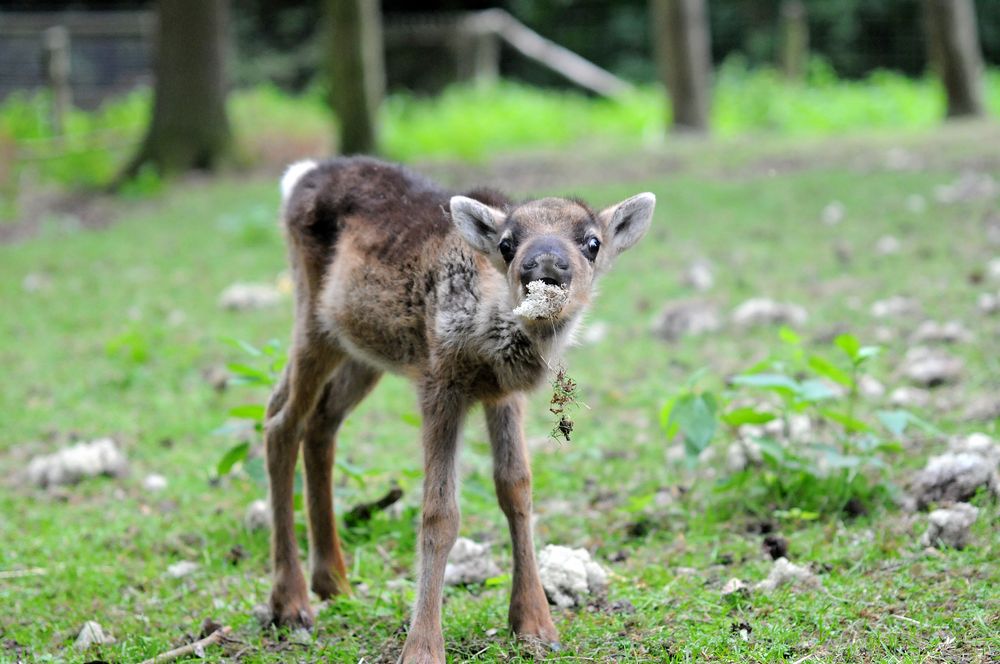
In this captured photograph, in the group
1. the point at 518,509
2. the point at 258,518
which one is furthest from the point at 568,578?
the point at 258,518

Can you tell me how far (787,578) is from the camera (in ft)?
14.0

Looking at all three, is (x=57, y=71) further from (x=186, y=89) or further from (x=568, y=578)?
(x=568, y=578)

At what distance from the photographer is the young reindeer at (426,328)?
12.8ft

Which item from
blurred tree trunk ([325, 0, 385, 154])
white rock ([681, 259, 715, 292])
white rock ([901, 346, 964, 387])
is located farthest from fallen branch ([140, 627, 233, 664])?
blurred tree trunk ([325, 0, 385, 154])

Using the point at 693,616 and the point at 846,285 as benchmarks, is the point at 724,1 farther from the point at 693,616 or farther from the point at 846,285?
the point at 693,616

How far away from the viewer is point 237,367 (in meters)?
4.95

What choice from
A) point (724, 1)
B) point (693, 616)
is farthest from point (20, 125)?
point (724, 1)

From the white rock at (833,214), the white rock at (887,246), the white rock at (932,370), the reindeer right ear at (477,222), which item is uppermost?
the reindeer right ear at (477,222)

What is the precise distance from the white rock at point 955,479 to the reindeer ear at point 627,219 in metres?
1.69

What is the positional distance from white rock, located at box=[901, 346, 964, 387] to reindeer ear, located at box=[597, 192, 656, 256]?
2.79m

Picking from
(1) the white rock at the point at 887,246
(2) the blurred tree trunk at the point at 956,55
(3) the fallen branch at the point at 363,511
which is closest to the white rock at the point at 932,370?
(1) the white rock at the point at 887,246

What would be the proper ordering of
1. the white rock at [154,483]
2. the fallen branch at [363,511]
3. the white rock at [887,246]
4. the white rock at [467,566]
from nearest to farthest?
1. the white rock at [467,566]
2. the fallen branch at [363,511]
3. the white rock at [154,483]
4. the white rock at [887,246]

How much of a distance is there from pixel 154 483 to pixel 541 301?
9.93ft

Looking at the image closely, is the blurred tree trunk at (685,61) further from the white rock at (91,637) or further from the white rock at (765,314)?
the white rock at (91,637)
